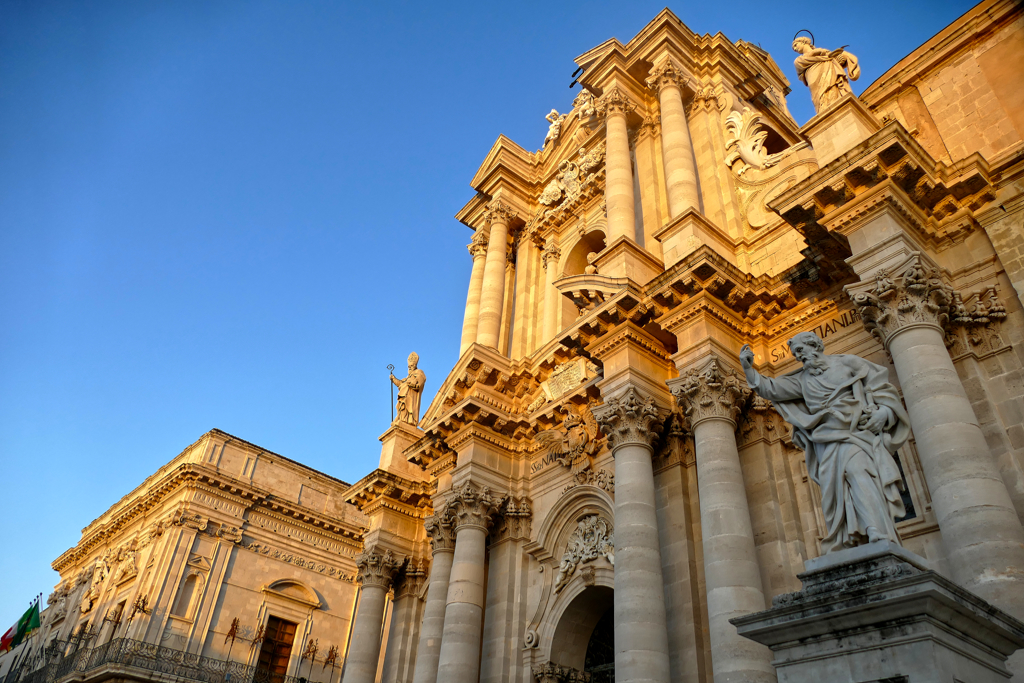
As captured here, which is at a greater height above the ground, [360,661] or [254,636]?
[254,636]

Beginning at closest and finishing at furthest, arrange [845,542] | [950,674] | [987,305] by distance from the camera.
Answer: [950,674], [845,542], [987,305]

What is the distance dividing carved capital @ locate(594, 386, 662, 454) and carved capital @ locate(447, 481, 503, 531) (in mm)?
3847

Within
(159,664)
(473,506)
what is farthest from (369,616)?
(159,664)

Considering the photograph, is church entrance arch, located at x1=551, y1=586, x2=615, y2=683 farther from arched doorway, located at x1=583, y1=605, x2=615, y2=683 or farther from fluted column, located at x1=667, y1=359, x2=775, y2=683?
fluted column, located at x1=667, y1=359, x2=775, y2=683

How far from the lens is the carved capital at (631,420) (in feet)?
37.1

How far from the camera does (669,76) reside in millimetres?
16328

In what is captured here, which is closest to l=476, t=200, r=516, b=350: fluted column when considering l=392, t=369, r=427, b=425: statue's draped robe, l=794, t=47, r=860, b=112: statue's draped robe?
l=392, t=369, r=427, b=425: statue's draped robe

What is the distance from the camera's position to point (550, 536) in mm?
14047

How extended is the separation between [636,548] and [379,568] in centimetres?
871

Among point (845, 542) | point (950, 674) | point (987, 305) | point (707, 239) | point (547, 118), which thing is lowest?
point (950, 674)

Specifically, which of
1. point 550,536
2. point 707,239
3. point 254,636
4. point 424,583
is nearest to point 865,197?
point 707,239

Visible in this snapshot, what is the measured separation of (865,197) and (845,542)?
5903 mm

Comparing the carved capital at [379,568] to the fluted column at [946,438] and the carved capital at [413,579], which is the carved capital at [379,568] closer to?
the carved capital at [413,579]

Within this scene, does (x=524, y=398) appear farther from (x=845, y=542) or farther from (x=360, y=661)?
(x=845, y=542)
